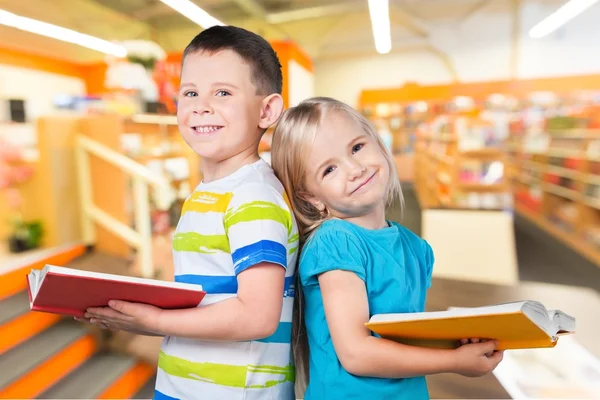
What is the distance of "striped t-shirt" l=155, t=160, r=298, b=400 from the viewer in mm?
628

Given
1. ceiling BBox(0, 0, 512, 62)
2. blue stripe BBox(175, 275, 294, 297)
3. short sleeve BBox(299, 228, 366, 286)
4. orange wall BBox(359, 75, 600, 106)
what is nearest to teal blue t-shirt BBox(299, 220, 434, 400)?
short sleeve BBox(299, 228, 366, 286)

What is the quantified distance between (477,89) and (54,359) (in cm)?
883

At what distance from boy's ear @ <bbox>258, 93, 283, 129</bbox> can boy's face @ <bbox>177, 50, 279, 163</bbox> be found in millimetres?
26

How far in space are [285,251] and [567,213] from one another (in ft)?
20.9

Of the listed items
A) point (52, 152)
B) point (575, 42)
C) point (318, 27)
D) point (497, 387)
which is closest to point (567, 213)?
point (575, 42)

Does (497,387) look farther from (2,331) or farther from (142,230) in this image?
(142,230)

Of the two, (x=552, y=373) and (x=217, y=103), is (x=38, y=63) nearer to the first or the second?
(x=217, y=103)

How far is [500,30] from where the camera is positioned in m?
9.74

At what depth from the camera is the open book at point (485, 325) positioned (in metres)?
0.50

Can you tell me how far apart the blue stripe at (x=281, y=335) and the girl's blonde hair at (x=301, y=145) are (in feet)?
0.50

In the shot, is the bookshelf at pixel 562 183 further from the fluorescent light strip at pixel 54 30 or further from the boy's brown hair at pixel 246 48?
the fluorescent light strip at pixel 54 30

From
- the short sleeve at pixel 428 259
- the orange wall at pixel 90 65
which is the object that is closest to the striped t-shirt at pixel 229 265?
the short sleeve at pixel 428 259

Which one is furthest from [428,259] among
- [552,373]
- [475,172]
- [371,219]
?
[475,172]

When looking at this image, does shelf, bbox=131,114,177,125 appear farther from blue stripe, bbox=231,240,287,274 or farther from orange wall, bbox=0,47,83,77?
orange wall, bbox=0,47,83,77
